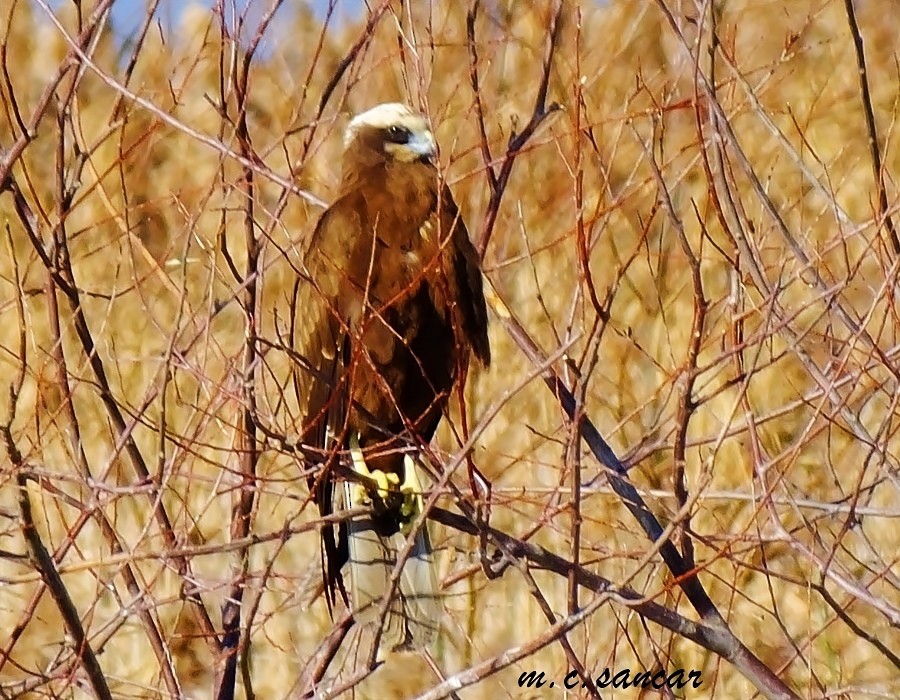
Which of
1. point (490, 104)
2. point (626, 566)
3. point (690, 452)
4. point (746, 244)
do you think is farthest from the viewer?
point (690, 452)

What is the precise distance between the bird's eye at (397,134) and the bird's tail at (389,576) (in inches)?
34.7

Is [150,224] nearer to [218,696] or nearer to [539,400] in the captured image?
[539,400]

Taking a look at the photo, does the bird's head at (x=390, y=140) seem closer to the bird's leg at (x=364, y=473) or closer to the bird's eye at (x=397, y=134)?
the bird's eye at (x=397, y=134)

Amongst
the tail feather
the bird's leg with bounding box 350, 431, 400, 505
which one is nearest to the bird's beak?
the bird's leg with bounding box 350, 431, 400, 505

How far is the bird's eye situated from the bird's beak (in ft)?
0.07

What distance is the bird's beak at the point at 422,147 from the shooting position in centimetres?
322

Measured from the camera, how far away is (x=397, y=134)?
328 centimetres

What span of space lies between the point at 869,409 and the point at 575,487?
3.94 meters

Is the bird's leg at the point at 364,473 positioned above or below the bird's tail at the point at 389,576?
above

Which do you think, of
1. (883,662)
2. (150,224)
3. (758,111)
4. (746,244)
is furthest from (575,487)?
(150,224)

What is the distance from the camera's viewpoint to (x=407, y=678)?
18.1 ft

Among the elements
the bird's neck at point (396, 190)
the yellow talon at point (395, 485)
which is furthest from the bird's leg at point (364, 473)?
the bird's neck at point (396, 190)

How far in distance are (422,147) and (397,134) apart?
0.30ft

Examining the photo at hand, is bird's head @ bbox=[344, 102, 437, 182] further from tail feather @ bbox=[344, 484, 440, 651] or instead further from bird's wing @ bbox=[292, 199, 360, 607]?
tail feather @ bbox=[344, 484, 440, 651]
